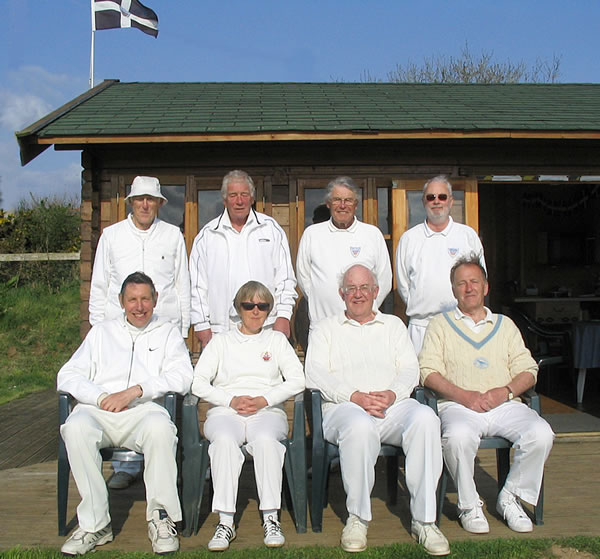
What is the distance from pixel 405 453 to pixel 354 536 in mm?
439

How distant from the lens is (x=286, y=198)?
16.2ft

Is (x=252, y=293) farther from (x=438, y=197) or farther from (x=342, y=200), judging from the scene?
(x=438, y=197)

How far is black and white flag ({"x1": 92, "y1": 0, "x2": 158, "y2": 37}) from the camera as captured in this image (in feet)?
24.1

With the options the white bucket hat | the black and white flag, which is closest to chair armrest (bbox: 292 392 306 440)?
the white bucket hat

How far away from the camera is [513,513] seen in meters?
3.04

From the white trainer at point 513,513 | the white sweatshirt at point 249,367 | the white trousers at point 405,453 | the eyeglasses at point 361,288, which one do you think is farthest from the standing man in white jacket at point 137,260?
the white trainer at point 513,513

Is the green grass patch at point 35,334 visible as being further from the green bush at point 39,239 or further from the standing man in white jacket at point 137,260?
the standing man in white jacket at point 137,260

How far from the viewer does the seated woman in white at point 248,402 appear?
113 inches

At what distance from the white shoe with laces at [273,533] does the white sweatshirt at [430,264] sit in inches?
63.4

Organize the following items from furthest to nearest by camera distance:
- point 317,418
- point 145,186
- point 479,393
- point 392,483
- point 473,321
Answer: point 145,186 → point 392,483 → point 473,321 → point 479,393 → point 317,418

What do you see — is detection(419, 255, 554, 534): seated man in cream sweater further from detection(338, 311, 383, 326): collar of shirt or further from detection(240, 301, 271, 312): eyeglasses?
detection(240, 301, 271, 312): eyeglasses

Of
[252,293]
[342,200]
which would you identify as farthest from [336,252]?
[252,293]

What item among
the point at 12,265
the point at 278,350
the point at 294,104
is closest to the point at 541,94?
the point at 294,104

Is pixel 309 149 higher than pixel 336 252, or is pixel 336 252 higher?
pixel 309 149
